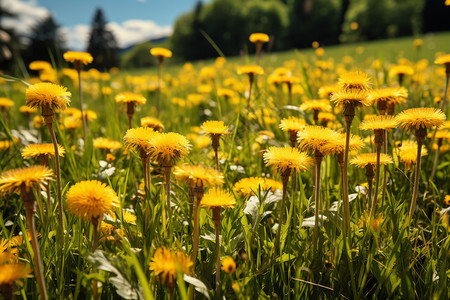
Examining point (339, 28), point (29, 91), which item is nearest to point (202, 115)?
point (29, 91)

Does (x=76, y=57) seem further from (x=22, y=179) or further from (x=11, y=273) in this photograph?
(x=11, y=273)

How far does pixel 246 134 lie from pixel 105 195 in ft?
4.57

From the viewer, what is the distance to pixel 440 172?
70.9 inches

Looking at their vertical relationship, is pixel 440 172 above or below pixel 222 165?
below

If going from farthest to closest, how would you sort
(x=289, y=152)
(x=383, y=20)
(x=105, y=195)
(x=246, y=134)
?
(x=383, y=20) < (x=246, y=134) < (x=289, y=152) < (x=105, y=195)

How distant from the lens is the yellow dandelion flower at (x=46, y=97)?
1.02 m

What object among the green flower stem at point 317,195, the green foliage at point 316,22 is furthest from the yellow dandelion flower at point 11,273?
the green foliage at point 316,22

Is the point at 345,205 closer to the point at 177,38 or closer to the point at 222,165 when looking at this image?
the point at 222,165

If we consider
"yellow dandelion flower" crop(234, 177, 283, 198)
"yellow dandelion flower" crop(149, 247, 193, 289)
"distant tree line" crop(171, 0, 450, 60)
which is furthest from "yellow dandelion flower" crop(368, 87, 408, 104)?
"distant tree line" crop(171, 0, 450, 60)

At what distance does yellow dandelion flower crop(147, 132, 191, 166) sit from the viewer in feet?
3.18

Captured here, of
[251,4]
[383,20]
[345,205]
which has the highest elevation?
[251,4]

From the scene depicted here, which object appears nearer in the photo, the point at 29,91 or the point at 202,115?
the point at 29,91

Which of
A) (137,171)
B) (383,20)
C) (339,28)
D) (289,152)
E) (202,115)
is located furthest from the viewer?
(339,28)

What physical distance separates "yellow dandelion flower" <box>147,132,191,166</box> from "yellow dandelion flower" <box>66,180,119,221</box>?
17cm
